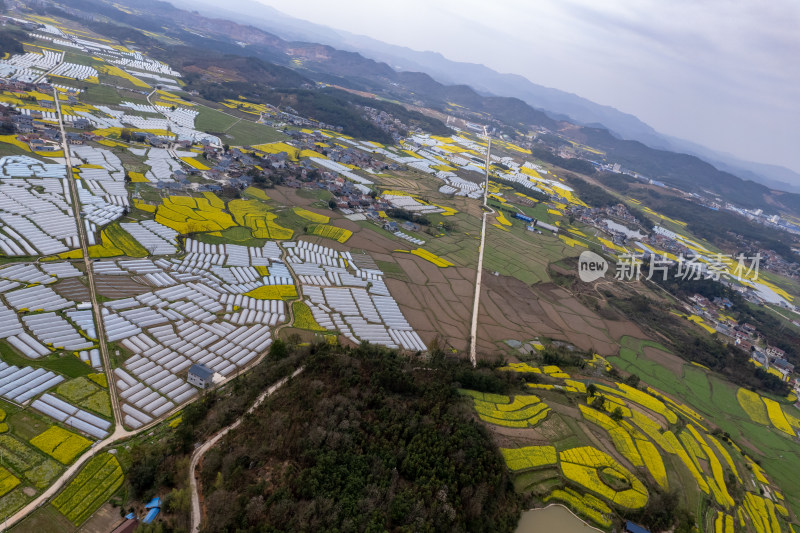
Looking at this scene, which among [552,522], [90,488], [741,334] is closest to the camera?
[90,488]

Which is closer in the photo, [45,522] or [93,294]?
[45,522]

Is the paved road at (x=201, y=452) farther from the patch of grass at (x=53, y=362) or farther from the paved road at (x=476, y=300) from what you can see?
the paved road at (x=476, y=300)

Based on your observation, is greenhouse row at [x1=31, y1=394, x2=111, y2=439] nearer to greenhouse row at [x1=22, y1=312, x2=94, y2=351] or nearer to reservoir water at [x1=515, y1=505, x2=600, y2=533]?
greenhouse row at [x1=22, y1=312, x2=94, y2=351]

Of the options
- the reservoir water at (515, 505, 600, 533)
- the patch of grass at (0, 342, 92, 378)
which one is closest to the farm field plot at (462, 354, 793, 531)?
the reservoir water at (515, 505, 600, 533)

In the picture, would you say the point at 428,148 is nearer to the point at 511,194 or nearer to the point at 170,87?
the point at 511,194

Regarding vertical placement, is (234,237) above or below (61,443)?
above

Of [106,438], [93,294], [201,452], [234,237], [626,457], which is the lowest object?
[106,438]

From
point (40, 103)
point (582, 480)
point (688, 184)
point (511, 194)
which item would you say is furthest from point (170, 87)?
point (688, 184)

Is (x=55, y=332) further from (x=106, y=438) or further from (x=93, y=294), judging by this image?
(x=106, y=438)

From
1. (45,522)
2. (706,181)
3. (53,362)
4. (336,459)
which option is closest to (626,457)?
(336,459)
